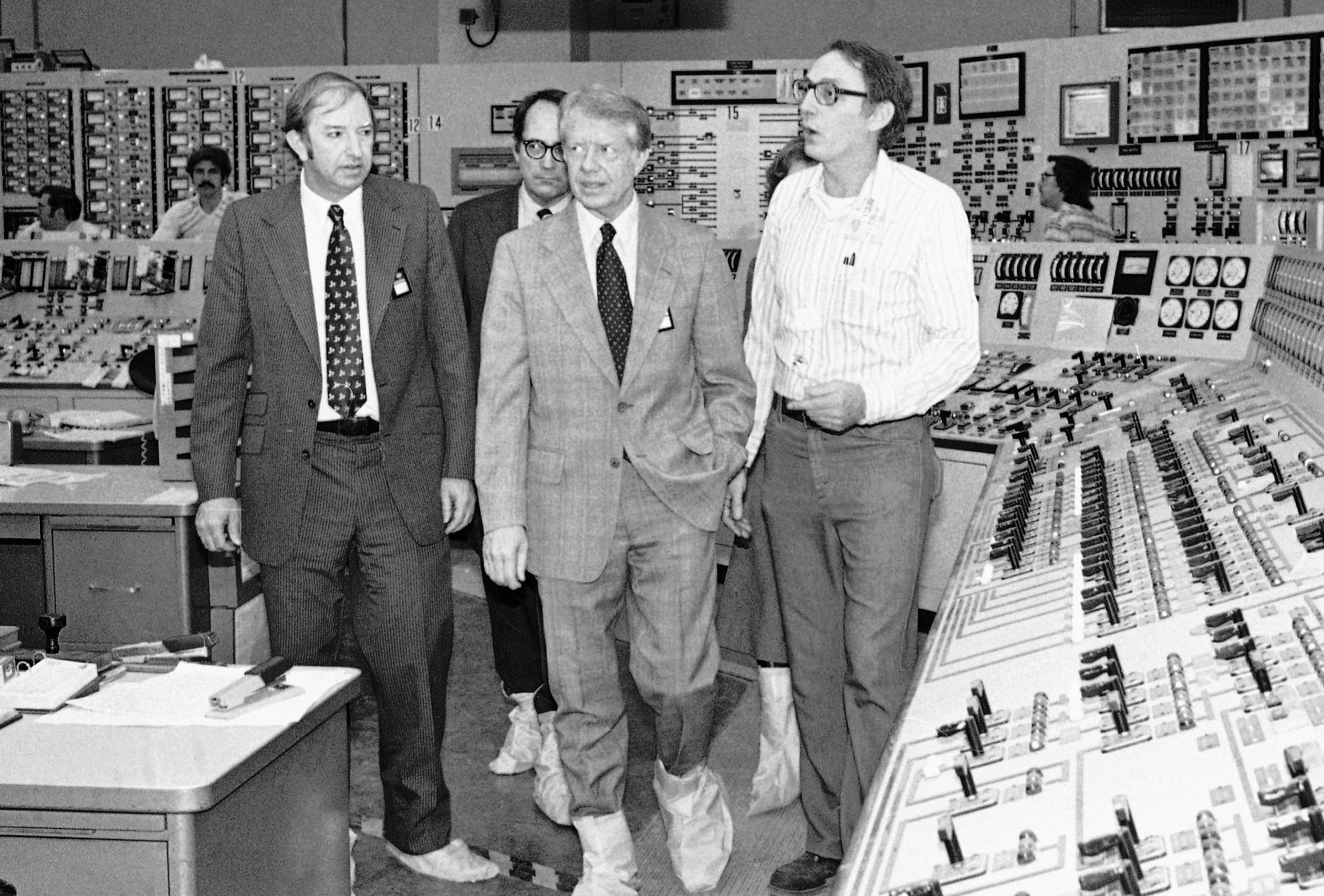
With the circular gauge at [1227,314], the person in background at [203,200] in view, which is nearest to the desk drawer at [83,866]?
the circular gauge at [1227,314]

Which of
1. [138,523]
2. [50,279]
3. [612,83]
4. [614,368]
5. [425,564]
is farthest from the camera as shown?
[612,83]

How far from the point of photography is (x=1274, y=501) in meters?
2.20

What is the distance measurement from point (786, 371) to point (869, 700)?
0.61m

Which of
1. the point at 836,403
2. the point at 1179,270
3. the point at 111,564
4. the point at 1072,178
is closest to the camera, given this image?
the point at 836,403

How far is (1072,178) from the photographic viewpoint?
6.75m

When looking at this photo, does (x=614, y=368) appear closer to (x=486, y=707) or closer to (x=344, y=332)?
(x=344, y=332)

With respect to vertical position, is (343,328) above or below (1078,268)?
below

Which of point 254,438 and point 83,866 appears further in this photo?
point 254,438

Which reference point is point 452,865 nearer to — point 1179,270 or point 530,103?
point 530,103

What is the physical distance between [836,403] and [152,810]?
1261mm

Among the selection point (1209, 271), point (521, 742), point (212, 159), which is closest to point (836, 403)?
point (521, 742)

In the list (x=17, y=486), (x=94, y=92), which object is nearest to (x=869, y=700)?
(x=17, y=486)

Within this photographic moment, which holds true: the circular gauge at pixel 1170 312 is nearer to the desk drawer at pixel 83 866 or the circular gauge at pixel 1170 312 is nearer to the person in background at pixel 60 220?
the desk drawer at pixel 83 866

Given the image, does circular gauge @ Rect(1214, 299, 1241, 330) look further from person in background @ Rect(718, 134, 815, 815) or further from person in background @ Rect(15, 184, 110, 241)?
person in background @ Rect(15, 184, 110, 241)
